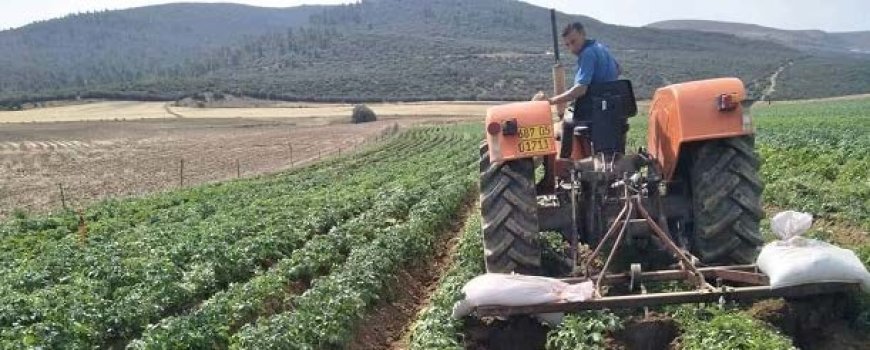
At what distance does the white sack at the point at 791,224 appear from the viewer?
7703 millimetres

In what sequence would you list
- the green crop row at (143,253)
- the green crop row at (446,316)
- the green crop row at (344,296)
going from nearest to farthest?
1. the green crop row at (446,316)
2. the green crop row at (344,296)
3. the green crop row at (143,253)

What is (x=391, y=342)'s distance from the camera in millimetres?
9055

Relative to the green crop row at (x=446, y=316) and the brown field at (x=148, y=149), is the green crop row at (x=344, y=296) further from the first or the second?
the brown field at (x=148, y=149)

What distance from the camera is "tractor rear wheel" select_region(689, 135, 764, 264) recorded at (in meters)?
8.30

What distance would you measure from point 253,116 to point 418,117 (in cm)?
1734

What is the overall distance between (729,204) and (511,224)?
212 cm

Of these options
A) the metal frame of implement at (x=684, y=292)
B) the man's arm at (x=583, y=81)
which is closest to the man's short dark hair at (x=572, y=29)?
the man's arm at (x=583, y=81)

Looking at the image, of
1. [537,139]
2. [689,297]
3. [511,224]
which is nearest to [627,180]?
[537,139]

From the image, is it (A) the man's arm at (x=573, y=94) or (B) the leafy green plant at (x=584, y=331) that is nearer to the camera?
(B) the leafy green plant at (x=584, y=331)

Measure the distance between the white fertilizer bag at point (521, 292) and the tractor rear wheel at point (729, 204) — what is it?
6.28 ft

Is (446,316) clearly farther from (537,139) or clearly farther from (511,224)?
(537,139)

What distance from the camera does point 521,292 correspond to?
273 inches

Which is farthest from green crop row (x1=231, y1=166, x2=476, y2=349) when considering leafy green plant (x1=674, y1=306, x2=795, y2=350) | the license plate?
leafy green plant (x1=674, y1=306, x2=795, y2=350)

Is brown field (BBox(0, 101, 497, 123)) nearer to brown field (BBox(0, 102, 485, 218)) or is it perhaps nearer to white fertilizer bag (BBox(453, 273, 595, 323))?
brown field (BBox(0, 102, 485, 218))
